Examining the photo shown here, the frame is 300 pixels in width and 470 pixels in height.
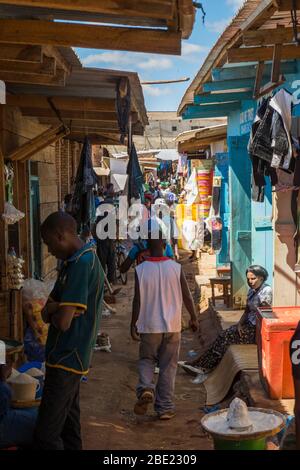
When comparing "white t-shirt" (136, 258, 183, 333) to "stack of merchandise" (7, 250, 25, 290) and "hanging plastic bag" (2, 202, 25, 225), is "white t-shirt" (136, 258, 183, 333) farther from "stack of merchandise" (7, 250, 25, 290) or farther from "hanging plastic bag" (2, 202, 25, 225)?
"hanging plastic bag" (2, 202, 25, 225)

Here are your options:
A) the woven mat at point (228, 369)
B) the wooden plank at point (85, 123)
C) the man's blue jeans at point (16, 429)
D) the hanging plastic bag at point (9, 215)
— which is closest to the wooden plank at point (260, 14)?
the hanging plastic bag at point (9, 215)

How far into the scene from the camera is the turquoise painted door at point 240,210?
11.5 meters

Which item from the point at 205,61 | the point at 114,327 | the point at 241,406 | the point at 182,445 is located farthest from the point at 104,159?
the point at 241,406

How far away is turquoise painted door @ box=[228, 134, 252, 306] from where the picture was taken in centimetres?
1153

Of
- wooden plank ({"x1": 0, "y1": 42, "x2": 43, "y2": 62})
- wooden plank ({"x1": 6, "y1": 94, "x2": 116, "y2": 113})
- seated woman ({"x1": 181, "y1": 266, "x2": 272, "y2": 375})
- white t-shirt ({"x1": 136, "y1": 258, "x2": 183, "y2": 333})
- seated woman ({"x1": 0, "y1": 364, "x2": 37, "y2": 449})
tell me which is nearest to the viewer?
seated woman ({"x1": 0, "y1": 364, "x2": 37, "y2": 449})

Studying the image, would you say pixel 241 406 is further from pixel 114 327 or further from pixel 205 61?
pixel 114 327

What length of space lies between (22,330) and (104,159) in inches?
795

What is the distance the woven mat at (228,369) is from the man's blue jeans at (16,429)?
10.6ft

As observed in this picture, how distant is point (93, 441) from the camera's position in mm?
6008

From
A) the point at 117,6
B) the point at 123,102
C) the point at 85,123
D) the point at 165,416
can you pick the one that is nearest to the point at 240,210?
the point at 85,123

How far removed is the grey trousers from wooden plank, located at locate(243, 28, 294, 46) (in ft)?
9.11

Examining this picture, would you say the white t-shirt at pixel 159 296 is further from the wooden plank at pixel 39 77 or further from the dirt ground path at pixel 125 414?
the wooden plank at pixel 39 77
